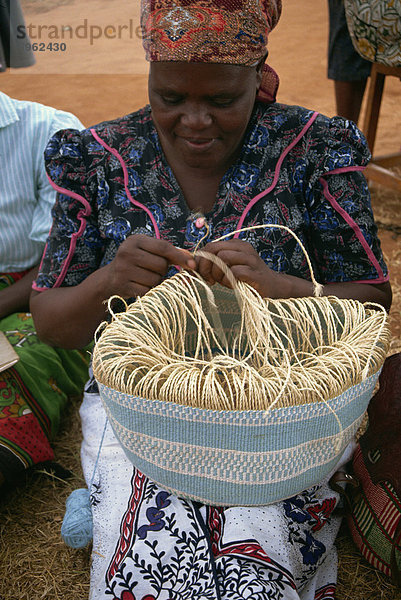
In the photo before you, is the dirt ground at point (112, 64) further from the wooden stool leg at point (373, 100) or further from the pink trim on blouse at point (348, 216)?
the pink trim on blouse at point (348, 216)

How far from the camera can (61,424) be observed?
2096 mm

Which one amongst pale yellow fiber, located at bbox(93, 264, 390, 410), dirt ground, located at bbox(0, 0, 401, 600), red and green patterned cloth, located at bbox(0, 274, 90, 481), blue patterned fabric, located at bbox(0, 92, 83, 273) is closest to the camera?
pale yellow fiber, located at bbox(93, 264, 390, 410)

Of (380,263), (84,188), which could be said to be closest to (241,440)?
(380,263)

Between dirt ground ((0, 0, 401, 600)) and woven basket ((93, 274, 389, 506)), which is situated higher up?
woven basket ((93, 274, 389, 506))

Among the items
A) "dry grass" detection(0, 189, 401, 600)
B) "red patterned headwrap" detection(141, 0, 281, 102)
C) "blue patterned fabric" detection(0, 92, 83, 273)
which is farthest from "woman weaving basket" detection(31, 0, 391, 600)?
"blue patterned fabric" detection(0, 92, 83, 273)

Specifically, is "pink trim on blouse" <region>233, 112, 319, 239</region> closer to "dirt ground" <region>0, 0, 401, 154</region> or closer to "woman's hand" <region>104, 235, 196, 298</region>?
"woman's hand" <region>104, 235, 196, 298</region>

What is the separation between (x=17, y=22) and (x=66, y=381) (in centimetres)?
242

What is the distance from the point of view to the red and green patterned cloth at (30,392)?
67.2 inches

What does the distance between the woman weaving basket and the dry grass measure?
0.14 meters

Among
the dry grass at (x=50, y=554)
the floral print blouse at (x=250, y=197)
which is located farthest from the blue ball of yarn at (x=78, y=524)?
the floral print blouse at (x=250, y=197)

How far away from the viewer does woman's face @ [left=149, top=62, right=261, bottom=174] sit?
4.21 feet

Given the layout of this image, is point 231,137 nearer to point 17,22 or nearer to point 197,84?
point 197,84

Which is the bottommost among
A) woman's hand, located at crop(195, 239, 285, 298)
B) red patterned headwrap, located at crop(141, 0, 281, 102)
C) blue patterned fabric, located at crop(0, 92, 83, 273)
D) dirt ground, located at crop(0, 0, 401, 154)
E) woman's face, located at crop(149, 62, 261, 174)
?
dirt ground, located at crop(0, 0, 401, 154)

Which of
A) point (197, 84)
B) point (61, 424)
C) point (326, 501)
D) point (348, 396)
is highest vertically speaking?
point (197, 84)
